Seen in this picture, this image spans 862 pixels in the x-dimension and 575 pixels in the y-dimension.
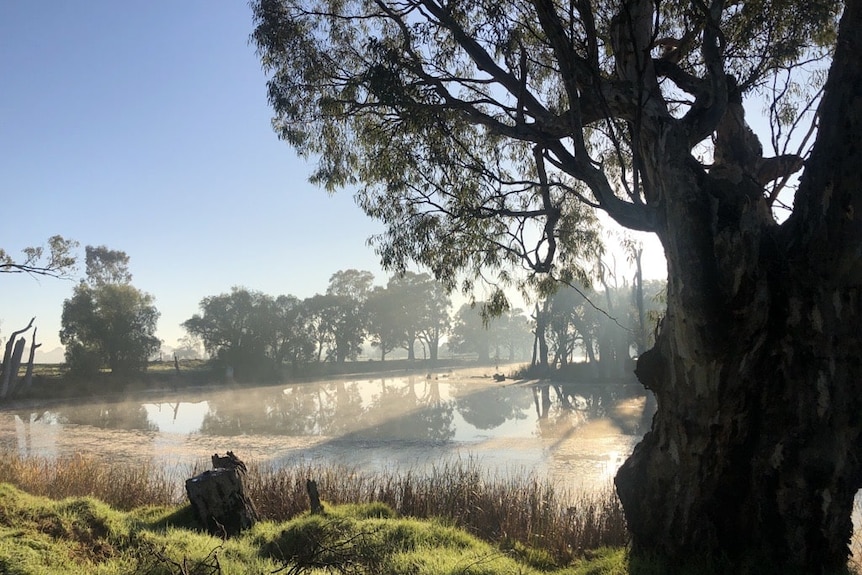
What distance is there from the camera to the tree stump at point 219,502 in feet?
17.9

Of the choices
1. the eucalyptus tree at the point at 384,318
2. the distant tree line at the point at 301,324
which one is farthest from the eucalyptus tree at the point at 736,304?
the eucalyptus tree at the point at 384,318

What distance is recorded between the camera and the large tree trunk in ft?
11.4

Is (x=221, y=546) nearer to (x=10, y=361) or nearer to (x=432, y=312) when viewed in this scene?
(x=10, y=361)

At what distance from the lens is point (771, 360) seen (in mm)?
3689

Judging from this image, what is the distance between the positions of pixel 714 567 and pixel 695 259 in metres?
1.94

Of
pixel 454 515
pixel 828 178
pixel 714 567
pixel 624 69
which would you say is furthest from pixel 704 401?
pixel 454 515

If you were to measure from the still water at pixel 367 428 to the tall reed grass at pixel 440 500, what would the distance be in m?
2.32

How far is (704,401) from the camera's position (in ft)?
12.2

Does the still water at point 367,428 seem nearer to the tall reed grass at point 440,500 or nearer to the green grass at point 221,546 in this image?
the tall reed grass at point 440,500

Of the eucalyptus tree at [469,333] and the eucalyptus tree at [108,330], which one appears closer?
the eucalyptus tree at [108,330]

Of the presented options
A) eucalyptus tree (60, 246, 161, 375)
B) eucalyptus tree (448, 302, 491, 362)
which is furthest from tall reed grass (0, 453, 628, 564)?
eucalyptus tree (448, 302, 491, 362)

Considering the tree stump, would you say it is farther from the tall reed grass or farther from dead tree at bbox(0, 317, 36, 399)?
dead tree at bbox(0, 317, 36, 399)

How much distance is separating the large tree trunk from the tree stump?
12.3ft

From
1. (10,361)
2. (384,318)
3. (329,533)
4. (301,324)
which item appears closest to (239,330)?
(301,324)
